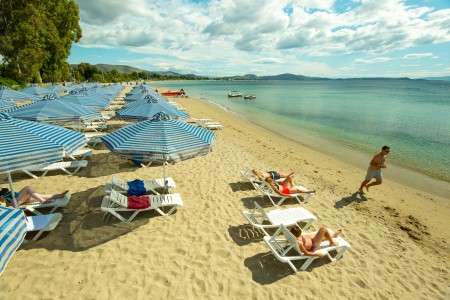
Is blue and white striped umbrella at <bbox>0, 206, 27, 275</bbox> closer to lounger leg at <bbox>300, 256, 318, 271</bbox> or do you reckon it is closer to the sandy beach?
the sandy beach

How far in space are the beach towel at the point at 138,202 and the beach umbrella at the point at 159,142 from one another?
4.05 ft

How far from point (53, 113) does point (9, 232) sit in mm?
7747

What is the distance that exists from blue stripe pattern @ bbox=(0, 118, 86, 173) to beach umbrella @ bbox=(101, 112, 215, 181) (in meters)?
0.94

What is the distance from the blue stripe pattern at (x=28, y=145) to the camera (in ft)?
12.8

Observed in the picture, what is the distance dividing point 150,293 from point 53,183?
5542mm

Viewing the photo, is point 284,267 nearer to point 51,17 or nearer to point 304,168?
point 304,168

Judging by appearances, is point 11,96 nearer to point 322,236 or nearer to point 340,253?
point 322,236

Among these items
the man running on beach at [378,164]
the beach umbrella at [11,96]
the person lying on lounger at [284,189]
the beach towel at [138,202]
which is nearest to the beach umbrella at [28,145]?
the beach towel at [138,202]

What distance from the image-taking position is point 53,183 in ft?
24.6

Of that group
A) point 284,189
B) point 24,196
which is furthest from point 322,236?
point 24,196

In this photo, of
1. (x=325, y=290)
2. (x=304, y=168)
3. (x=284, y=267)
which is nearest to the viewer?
Result: (x=325, y=290)

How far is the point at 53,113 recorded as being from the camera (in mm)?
8961

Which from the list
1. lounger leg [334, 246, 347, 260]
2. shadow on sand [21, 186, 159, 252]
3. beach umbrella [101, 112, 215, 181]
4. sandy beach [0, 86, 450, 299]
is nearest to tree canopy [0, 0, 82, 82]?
sandy beach [0, 86, 450, 299]

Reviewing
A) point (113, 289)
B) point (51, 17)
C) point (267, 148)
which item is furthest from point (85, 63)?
point (113, 289)
